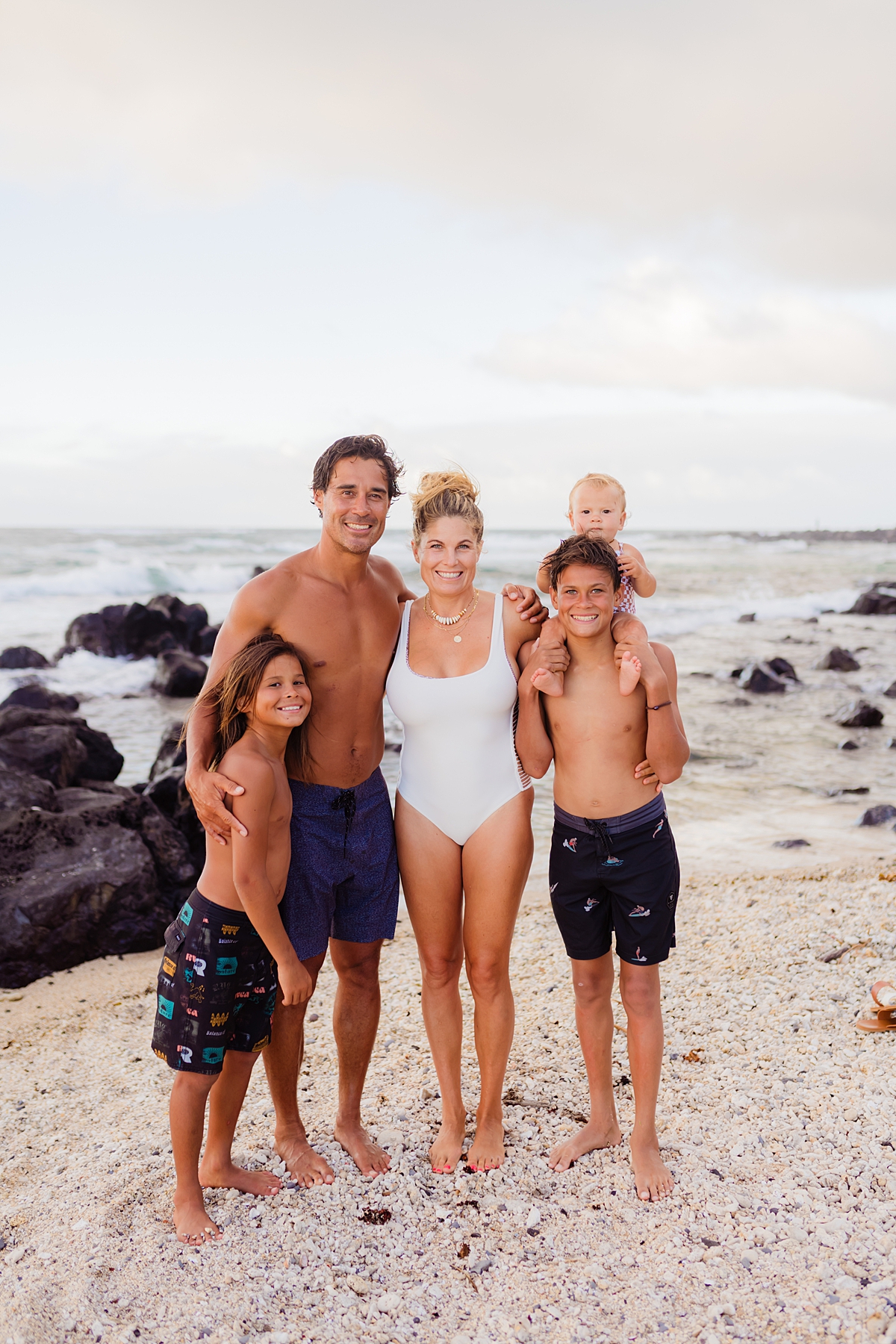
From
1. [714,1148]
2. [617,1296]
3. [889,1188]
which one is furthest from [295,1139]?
[889,1188]

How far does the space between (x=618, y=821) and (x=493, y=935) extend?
66 centimetres

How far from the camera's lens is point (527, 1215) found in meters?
3.30

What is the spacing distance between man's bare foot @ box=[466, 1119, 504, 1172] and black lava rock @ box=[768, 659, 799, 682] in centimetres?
1350

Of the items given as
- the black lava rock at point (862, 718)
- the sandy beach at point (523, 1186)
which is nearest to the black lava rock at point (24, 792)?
the sandy beach at point (523, 1186)

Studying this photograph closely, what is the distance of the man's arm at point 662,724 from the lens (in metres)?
3.36

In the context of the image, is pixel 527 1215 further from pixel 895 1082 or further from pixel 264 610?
pixel 264 610

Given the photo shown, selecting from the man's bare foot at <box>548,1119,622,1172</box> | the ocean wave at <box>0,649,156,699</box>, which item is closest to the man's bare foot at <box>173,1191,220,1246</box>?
the man's bare foot at <box>548,1119,622,1172</box>

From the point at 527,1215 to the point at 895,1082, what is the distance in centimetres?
165

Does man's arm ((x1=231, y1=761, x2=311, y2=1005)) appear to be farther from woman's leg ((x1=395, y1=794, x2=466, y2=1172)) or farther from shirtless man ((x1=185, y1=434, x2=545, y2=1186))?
woman's leg ((x1=395, y1=794, x2=466, y2=1172))

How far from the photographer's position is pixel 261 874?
318 centimetres

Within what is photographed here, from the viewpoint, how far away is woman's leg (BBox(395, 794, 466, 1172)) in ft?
11.8

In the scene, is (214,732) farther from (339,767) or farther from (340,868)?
(340,868)

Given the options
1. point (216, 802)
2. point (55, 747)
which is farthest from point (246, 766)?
point (55, 747)

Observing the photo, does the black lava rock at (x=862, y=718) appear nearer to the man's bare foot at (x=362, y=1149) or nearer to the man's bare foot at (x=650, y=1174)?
the man's bare foot at (x=650, y=1174)
